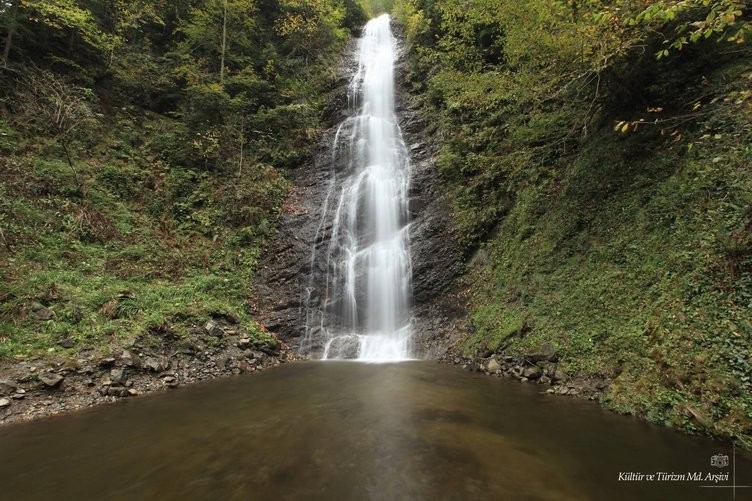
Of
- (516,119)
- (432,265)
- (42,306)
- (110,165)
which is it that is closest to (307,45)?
(110,165)

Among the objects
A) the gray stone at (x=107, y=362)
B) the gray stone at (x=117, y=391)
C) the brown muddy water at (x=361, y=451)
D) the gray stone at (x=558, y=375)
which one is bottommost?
the gray stone at (x=117, y=391)

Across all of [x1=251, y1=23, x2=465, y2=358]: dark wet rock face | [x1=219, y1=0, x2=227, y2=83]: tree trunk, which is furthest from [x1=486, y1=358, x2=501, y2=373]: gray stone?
[x1=219, y1=0, x2=227, y2=83]: tree trunk

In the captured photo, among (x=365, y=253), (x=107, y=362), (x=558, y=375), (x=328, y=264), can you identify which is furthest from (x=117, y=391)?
(x=365, y=253)

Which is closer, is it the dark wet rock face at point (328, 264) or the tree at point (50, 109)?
the dark wet rock face at point (328, 264)

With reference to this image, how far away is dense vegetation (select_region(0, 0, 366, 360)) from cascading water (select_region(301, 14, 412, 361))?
6.91 feet

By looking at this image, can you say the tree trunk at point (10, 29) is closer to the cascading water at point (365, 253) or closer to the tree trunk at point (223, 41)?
the tree trunk at point (223, 41)

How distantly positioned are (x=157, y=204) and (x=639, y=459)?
14.6m

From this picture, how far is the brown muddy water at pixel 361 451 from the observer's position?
11.7 feet

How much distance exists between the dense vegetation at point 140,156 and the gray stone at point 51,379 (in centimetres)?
57

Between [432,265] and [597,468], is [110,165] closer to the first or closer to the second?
[432,265]

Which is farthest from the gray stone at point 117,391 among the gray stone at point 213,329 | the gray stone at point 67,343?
the gray stone at point 213,329

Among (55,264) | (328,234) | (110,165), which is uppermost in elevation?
(110,165)

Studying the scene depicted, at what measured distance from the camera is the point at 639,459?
3967mm

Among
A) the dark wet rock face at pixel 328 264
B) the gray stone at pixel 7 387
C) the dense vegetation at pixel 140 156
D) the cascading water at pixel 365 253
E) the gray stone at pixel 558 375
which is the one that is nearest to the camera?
the gray stone at pixel 7 387
